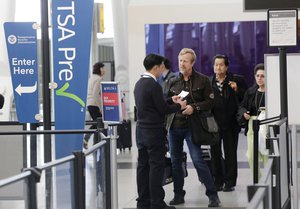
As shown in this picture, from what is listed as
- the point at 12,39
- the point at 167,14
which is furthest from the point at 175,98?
the point at 167,14

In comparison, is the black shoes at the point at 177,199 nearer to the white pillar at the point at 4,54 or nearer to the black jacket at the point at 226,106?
the black jacket at the point at 226,106

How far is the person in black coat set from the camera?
393 inches

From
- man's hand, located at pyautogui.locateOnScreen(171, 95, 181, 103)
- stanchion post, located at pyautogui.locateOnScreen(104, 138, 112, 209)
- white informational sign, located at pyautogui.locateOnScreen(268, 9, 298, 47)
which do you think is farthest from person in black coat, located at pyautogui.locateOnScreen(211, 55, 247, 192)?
stanchion post, located at pyautogui.locateOnScreen(104, 138, 112, 209)

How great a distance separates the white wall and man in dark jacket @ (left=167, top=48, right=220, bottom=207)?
905 centimetres

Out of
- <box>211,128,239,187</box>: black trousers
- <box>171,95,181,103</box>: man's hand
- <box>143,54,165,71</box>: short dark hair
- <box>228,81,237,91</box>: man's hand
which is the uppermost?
<box>143,54,165,71</box>: short dark hair

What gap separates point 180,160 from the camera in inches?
358

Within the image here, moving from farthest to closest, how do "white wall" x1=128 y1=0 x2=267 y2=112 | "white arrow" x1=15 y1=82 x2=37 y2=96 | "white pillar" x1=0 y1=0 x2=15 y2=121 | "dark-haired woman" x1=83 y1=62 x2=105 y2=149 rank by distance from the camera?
"white pillar" x1=0 y1=0 x2=15 y2=121, "white wall" x1=128 y1=0 x2=267 y2=112, "dark-haired woman" x1=83 y1=62 x2=105 y2=149, "white arrow" x1=15 y1=82 x2=37 y2=96

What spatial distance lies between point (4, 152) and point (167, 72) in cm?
404

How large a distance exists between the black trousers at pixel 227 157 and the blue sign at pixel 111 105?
1860mm

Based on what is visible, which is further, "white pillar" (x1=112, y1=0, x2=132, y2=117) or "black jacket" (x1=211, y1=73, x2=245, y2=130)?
"white pillar" (x1=112, y1=0, x2=132, y2=117)

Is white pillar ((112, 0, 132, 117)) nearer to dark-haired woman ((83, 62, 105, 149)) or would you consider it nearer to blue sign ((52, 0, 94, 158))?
dark-haired woman ((83, 62, 105, 149))

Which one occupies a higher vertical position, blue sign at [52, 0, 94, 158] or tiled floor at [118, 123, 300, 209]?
blue sign at [52, 0, 94, 158]

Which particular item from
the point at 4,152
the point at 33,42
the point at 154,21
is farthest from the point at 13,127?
the point at 154,21

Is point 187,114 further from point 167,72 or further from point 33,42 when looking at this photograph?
point 167,72
